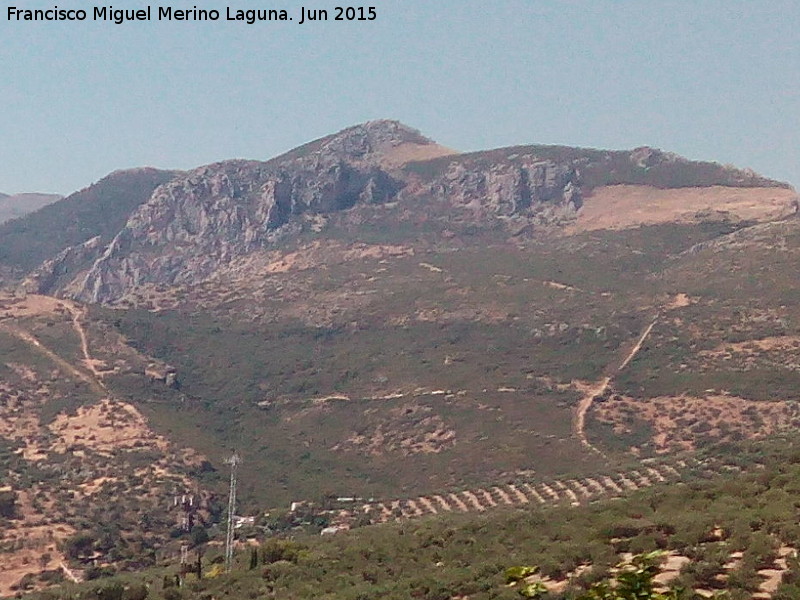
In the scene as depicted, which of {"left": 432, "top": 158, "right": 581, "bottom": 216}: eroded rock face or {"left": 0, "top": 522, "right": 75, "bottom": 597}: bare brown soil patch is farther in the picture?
{"left": 432, "top": 158, "right": 581, "bottom": 216}: eroded rock face

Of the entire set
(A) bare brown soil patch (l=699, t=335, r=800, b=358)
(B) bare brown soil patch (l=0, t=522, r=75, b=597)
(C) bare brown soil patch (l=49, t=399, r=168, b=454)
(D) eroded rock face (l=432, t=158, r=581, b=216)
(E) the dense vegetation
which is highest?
(D) eroded rock face (l=432, t=158, r=581, b=216)

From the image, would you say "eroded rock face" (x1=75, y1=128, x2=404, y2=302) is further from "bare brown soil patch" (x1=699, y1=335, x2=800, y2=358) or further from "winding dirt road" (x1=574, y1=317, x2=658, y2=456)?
"bare brown soil patch" (x1=699, y1=335, x2=800, y2=358)

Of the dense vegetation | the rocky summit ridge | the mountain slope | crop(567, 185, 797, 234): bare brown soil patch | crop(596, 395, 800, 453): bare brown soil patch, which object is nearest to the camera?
the dense vegetation

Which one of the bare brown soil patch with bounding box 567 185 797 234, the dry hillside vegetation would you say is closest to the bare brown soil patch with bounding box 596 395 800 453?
the dry hillside vegetation

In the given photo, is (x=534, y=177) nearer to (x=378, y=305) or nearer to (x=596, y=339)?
(x=378, y=305)

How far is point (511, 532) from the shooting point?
2503cm

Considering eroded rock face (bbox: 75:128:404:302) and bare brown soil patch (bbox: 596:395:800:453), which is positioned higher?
eroded rock face (bbox: 75:128:404:302)

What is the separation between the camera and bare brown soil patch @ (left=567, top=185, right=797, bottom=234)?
14925 cm

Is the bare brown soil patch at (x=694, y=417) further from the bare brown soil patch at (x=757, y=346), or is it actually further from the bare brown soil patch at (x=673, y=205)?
the bare brown soil patch at (x=673, y=205)

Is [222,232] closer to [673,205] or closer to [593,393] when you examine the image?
[673,205]

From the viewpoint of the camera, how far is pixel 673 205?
165 metres

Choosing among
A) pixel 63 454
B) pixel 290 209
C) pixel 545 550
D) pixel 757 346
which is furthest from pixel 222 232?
pixel 545 550

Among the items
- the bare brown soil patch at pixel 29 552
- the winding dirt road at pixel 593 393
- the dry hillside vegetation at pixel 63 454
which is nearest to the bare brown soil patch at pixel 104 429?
the dry hillside vegetation at pixel 63 454

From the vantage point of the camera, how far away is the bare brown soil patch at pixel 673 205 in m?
149
